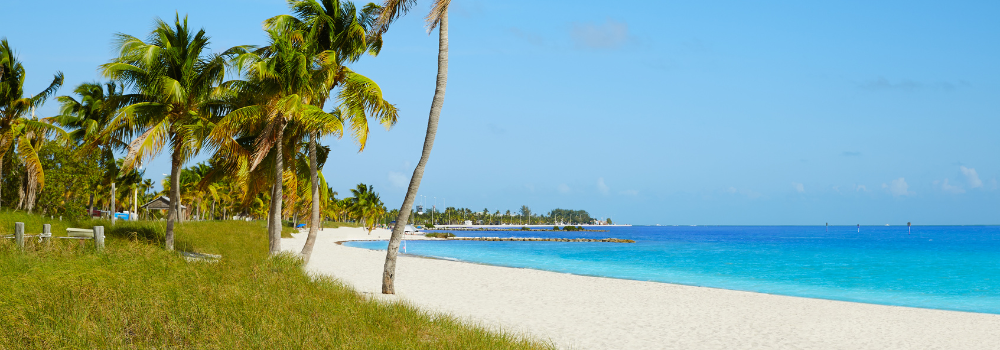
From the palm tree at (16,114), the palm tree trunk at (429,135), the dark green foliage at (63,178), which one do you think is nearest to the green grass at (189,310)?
the palm tree trunk at (429,135)

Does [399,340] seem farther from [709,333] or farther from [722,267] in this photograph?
[722,267]

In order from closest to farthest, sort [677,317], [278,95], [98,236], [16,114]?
1. [98,236]
2. [677,317]
3. [278,95]
4. [16,114]

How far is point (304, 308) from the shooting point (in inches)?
378

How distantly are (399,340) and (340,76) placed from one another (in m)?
13.2

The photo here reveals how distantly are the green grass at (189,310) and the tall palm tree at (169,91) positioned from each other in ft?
24.9

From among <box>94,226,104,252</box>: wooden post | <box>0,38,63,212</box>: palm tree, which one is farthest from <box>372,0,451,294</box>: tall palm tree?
<box>0,38,63,212</box>: palm tree

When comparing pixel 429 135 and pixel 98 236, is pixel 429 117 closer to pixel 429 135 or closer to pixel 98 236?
pixel 429 135

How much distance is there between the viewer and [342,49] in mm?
19938

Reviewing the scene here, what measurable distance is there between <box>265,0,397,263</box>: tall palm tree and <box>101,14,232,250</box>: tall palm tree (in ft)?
12.1

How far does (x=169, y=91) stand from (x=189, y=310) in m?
13.7

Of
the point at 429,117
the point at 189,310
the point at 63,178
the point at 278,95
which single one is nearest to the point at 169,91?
the point at 278,95

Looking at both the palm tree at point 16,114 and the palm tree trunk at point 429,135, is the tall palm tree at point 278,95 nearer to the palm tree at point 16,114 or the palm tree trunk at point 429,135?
the palm tree trunk at point 429,135

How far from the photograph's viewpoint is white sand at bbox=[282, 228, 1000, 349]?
1275 cm

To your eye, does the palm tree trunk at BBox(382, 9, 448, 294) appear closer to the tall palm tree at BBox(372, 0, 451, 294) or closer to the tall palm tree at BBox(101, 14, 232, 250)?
the tall palm tree at BBox(372, 0, 451, 294)
